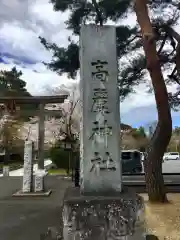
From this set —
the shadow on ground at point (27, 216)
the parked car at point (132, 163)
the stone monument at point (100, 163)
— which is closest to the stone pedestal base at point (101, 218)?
the stone monument at point (100, 163)

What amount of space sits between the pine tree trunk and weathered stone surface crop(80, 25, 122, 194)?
17.1 ft

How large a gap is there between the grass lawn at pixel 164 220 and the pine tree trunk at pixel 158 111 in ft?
1.57

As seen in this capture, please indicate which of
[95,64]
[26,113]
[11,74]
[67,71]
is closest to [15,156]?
[11,74]

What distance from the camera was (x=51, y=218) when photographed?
7305mm

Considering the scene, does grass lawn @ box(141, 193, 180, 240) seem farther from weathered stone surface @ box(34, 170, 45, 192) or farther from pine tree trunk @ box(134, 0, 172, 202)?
weathered stone surface @ box(34, 170, 45, 192)

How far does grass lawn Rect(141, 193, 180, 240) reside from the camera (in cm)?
587

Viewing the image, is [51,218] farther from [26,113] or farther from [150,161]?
[26,113]

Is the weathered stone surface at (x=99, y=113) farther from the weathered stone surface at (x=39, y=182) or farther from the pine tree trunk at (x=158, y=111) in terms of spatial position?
the weathered stone surface at (x=39, y=182)

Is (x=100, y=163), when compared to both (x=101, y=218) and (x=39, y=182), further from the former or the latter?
(x=39, y=182)

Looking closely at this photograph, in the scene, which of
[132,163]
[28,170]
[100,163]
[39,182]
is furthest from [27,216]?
[132,163]

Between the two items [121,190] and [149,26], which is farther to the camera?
[149,26]

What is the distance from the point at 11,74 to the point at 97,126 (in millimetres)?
31566

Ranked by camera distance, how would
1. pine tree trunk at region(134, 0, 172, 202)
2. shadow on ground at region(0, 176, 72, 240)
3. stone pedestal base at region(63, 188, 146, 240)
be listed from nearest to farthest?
stone pedestal base at region(63, 188, 146, 240)
shadow on ground at region(0, 176, 72, 240)
pine tree trunk at region(134, 0, 172, 202)

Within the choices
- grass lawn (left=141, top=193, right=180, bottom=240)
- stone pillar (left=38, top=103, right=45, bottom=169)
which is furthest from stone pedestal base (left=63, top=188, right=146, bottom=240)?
stone pillar (left=38, top=103, right=45, bottom=169)
